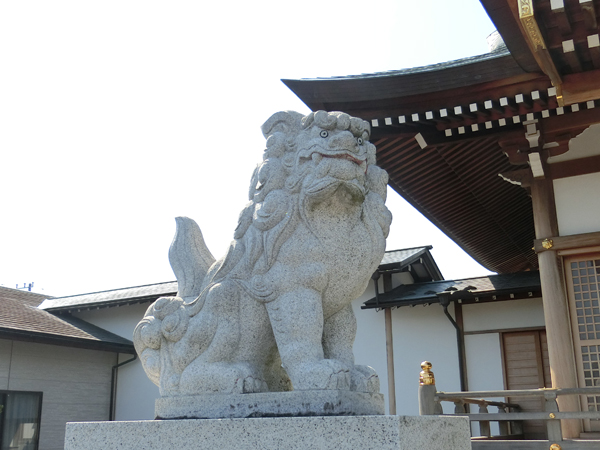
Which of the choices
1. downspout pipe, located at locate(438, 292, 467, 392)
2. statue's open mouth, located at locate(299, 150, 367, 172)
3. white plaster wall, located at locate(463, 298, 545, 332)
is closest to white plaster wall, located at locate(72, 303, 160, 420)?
downspout pipe, located at locate(438, 292, 467, 392)

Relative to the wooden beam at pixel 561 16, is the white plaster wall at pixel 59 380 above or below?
below

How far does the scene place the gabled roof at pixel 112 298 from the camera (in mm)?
12859

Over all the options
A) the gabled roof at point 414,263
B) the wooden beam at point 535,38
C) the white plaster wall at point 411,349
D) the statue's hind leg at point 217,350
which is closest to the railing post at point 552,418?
the wooden beam at point 535,38

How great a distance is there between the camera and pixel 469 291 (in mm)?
9234

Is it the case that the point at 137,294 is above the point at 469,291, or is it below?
above

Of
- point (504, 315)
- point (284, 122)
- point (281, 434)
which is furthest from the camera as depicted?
point (504, 315)

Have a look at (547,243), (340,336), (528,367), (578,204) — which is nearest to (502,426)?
(528,367)

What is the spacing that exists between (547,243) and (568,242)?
217mm

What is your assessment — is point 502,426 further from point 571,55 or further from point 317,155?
point 317,155

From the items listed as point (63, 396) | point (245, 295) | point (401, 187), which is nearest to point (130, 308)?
point (63, 396)

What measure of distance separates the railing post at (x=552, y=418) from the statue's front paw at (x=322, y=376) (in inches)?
146

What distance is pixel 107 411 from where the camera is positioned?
12.8 m

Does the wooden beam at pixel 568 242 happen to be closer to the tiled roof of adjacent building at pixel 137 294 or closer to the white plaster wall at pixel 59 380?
the tiled roof of adjacent building at pixel 137 294

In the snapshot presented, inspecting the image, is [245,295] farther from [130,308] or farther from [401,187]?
[130,308]
